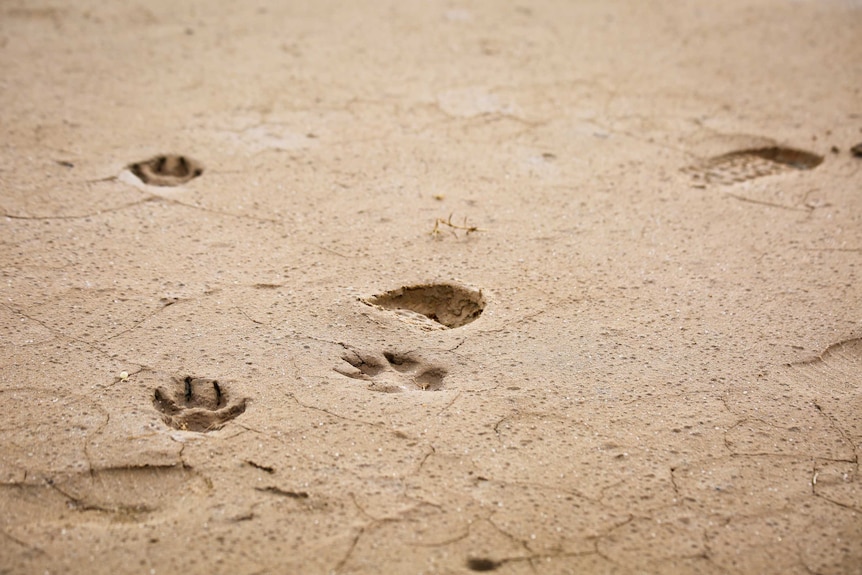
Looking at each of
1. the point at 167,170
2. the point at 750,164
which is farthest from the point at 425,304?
the point at 750,164

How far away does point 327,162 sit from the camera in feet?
11.6

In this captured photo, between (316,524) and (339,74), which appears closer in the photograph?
(316,524)

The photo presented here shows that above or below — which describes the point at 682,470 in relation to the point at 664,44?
below

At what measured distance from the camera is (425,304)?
9.13 feet

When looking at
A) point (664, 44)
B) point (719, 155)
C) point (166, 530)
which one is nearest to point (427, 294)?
point (166, 530)

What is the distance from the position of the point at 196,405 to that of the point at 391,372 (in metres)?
0.52

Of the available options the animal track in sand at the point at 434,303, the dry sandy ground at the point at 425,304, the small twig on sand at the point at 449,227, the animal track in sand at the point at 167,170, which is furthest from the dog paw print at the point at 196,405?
the animal track in sand at the point at 167,170

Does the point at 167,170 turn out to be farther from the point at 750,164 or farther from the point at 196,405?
the point at 750,164

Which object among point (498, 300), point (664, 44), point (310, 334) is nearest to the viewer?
point (310, 334)

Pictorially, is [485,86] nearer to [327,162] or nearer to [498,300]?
[327,162]

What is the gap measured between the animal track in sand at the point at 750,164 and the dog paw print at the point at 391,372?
1622 millimetres

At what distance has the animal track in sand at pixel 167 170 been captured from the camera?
337 centimetres

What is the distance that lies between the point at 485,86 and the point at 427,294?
175 cm

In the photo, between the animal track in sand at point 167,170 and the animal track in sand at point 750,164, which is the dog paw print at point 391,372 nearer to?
the animal track in sand at point 167,170
